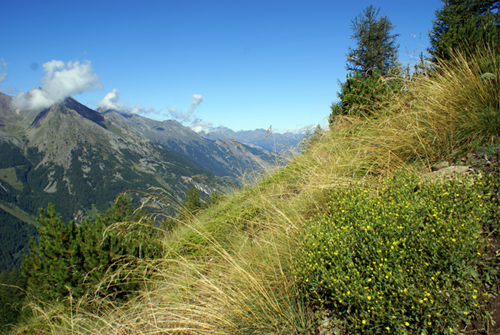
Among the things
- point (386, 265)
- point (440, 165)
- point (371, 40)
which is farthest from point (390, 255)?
Answer: point (371, 40)

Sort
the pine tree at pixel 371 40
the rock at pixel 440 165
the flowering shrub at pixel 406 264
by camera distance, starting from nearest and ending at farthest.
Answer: the flowering shrub at pixel 406 264, the rock at pixel 440 165, the pine tree at pixel 371 40

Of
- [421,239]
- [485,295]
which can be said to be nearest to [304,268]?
[421,239]

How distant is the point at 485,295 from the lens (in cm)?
165

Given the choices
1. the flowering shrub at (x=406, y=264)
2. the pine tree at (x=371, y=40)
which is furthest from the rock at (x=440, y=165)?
the pine tree at (x=371, y=40)

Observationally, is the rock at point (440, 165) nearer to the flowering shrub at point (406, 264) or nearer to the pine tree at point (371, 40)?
the flowering shrub at point (406, 264)

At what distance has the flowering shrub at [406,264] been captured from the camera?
1640 millimetres

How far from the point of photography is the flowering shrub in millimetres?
1640

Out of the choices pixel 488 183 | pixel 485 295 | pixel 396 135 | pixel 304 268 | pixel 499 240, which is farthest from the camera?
pixel 396 135

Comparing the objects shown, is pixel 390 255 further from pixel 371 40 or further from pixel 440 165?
pixel 371 40

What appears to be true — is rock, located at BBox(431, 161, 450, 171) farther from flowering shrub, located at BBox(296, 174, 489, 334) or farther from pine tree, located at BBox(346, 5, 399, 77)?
pine tree, located at BBox(346, 5, 399, 77)

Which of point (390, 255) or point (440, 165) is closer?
point (390, 255)

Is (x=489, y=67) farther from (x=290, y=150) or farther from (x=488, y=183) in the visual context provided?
(x=290, y=150)

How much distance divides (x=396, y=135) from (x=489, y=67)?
154 cm

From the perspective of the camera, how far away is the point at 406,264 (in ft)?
6.03
